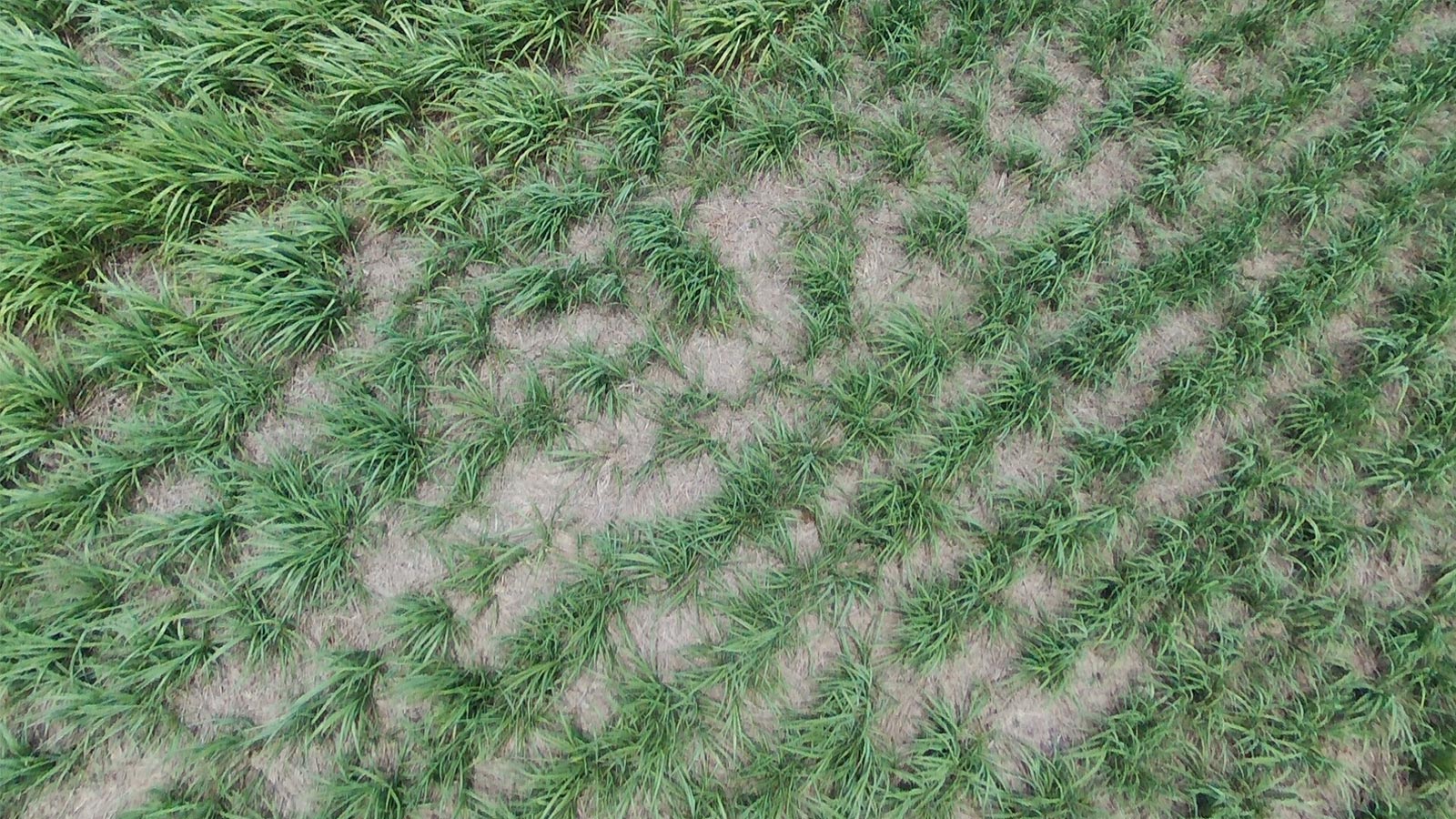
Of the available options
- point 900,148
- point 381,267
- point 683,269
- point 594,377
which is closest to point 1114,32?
point 900,148

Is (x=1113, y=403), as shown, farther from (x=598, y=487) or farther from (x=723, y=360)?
(x=598, y=487)

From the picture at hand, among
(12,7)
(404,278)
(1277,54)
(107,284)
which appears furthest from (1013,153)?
(12,7)

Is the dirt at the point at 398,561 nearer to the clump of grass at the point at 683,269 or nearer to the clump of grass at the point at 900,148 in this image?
the clump of grass at the point at 683,269

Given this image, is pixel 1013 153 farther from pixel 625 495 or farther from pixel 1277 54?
pixel 625 495

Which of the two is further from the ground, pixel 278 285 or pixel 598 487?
pixel 278 285

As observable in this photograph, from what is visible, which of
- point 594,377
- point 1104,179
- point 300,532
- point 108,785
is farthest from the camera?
point 1104,179

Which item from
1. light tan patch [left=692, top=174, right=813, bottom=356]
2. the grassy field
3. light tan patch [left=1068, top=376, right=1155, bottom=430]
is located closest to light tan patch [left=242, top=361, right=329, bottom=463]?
the grassy field

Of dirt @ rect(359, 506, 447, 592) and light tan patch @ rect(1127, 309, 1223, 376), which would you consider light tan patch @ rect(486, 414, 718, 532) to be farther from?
light tan patch @ rect(1127, 309, 1223, 376)
